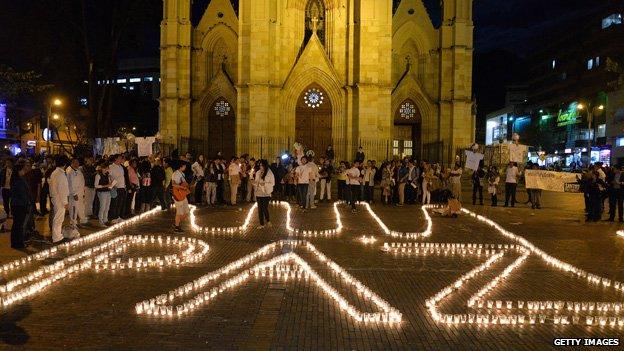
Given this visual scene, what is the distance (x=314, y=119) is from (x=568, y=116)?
45436 millimetres

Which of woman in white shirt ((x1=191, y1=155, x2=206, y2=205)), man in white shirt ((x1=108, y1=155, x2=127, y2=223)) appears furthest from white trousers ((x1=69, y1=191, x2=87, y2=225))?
woman in white shirt ((x1=191, y1=155, x2=206, y2=205))

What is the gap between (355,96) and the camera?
110 ft

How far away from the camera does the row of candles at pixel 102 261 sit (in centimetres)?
888

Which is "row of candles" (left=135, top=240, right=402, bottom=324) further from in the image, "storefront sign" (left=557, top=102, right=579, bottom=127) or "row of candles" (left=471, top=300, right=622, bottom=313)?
"storefront sign" (left=557, top=102, right=579, bottom=127)

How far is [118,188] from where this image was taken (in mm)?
16672

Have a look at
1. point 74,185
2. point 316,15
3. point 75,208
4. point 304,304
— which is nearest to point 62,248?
point 75,208

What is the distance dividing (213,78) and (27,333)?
30841 millimetres

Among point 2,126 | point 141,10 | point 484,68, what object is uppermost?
point 484,68

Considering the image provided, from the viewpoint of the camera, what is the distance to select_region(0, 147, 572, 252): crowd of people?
42.8 feet

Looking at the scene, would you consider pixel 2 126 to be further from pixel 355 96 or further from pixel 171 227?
pixel 171 227

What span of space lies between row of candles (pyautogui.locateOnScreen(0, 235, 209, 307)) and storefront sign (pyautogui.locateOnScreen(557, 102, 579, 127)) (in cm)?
6293

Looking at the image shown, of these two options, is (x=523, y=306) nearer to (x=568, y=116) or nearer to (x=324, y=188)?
(x=324, y=188)

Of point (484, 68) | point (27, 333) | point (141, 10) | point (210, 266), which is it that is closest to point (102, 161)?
point (210, 266)

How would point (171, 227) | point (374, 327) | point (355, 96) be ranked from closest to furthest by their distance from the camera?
1. point (374, 327)
2. point (171, 227)
3. point (355, 96)
